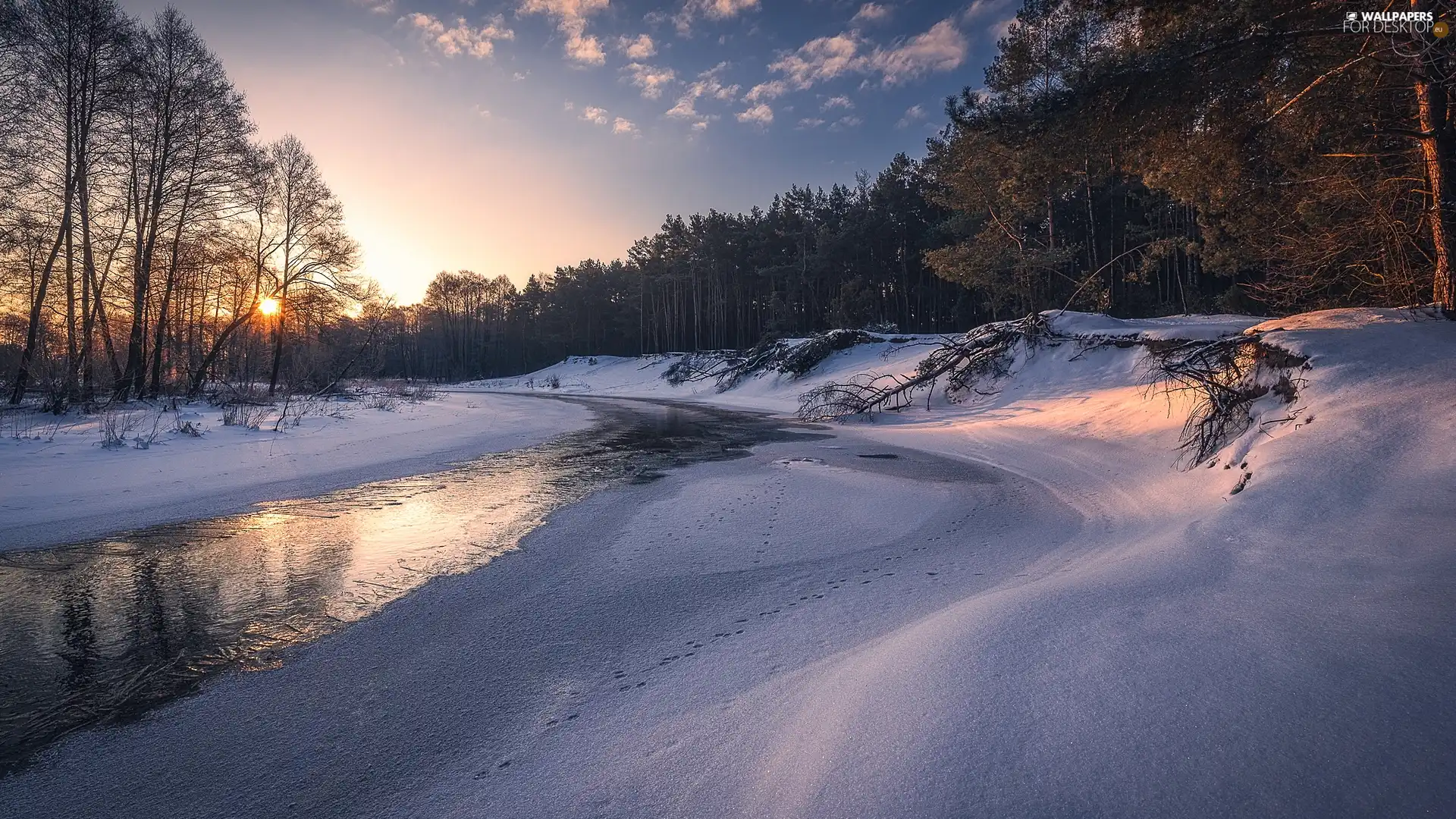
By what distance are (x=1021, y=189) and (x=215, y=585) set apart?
9376 mm

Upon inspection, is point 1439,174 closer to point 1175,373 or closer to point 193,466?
point 1175,373

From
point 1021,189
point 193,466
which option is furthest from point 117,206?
point 1021,189

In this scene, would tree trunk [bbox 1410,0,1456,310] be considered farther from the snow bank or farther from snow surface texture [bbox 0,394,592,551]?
snow surface texture [bbox 0,394,592,551]

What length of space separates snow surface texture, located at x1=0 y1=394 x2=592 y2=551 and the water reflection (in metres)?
0.66

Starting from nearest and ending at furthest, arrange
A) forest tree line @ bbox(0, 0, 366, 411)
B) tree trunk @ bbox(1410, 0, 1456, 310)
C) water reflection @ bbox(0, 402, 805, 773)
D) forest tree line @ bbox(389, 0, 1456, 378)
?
water reflection @ bbox(0, 402, 805, 773) → tree trunk @ bbox(1410, 0, 1456, 310) → forest tree line @ bbox(389, 0, 1456, 378) → forest tree line @ bbox(0, 0, 366, 411)

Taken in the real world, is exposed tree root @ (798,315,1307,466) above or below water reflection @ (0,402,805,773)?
above

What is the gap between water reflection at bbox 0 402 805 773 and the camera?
7.43ft

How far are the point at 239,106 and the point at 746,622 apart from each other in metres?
20.2

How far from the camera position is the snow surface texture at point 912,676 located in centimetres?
141

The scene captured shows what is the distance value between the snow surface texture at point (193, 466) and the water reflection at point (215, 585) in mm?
660

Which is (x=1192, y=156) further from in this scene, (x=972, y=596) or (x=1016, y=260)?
(x=1016, y=260)

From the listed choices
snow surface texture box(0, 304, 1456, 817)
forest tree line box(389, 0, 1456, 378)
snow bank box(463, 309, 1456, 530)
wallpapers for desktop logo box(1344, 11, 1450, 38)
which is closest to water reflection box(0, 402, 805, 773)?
snow surface texture box(0, 304, 1456, 817)

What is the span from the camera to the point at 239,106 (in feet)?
49.7

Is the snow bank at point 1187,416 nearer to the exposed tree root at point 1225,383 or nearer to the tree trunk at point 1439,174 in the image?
the exposed tree root at point 1225,383
